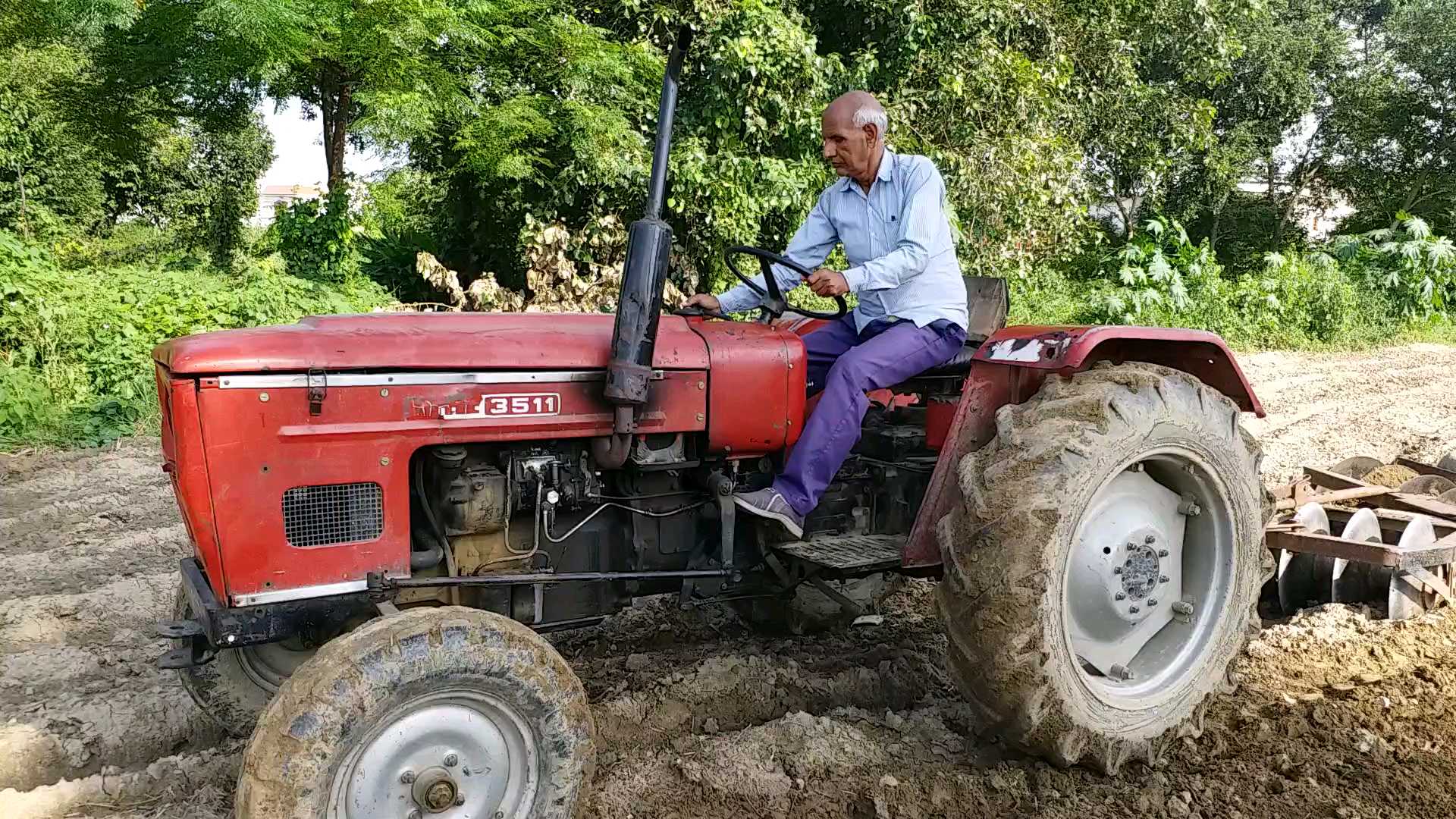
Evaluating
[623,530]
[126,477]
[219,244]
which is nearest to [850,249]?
[623,530]

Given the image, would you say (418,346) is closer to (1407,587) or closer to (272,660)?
(272,660)

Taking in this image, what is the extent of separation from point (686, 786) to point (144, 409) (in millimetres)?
6521

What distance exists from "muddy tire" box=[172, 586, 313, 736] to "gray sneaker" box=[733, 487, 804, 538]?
57.0 inches

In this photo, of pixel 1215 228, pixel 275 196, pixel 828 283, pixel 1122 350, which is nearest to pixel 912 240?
pixel 828 283

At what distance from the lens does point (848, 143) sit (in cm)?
340

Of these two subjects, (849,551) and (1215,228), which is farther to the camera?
(1215,228)

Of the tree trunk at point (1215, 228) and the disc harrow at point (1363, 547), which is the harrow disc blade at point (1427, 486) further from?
the tree trunk at point (1215, 228)

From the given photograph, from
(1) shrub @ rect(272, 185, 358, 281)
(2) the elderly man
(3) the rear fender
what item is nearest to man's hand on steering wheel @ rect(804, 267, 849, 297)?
(2) the elderly man

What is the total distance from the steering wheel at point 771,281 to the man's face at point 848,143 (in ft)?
1.43

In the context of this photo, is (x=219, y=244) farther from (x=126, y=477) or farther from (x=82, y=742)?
(x=82, y=742)

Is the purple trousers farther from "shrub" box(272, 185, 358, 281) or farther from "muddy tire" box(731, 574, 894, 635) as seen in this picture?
"shrub" box(272, 185, 358, 281)

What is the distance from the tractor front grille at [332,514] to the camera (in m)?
2.48

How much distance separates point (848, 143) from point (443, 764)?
229 cm

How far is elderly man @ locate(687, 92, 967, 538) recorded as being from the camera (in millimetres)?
3068
